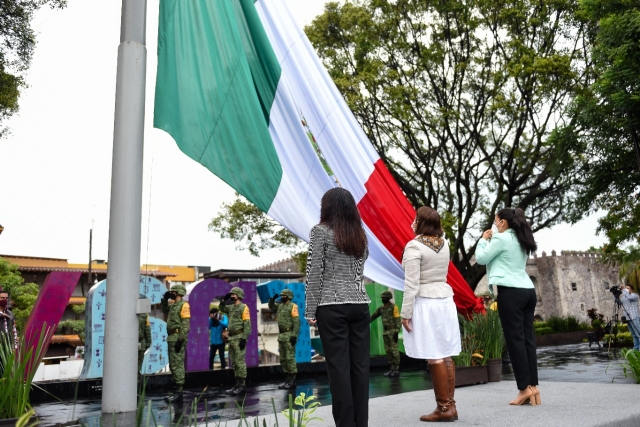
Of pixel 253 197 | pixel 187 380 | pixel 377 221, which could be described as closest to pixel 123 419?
pixel 253 197

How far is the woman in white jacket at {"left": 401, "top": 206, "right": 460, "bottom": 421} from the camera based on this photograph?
518 centimetres

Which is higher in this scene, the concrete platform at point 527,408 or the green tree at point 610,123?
the green tree at point 610,123

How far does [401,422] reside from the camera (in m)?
5.18

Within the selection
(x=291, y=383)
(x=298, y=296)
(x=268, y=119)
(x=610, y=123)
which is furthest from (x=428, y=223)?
(x=610, y=123)

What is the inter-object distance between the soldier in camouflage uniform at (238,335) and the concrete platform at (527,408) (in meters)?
4.29

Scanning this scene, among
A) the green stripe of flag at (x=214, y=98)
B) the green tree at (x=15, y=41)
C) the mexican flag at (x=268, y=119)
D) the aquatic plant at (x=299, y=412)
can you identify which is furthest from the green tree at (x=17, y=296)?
the aquatic plant at (x=299, y=412)

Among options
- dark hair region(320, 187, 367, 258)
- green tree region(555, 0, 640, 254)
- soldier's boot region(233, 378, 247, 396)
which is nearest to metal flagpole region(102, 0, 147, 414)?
dark hair region(320, 187, 367, 258)

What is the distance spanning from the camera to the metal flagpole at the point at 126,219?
4.06 m

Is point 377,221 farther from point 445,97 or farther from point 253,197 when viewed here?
point 445,97

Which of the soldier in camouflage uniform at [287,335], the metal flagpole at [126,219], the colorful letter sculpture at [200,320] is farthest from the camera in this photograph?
the colorful letter sculpture at [200,320]

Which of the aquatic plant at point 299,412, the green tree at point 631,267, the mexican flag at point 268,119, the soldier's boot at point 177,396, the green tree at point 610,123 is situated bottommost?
the soldier's boot at point 177,396

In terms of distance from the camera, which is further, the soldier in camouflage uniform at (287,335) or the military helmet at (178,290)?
the soldier in camouflage uniform at (287,335)

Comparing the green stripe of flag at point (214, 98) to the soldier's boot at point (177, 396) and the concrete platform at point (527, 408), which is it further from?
the soldier's boot at point (177, 396)

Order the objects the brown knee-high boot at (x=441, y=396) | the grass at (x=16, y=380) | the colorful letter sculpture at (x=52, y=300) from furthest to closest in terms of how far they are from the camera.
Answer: the colorful letter sculpture at (x=52, y=300) < the brown knee-high boot at (x=441, y=396) < the grass at (x=16, y=380)
